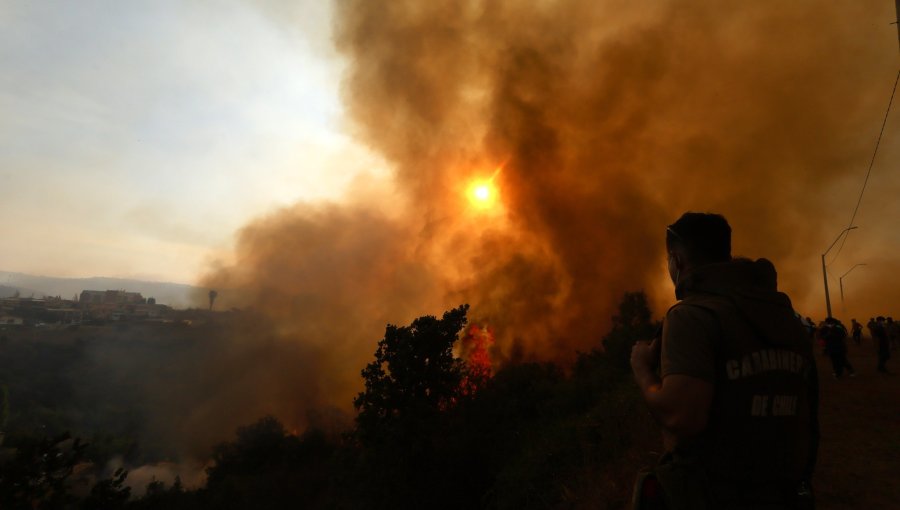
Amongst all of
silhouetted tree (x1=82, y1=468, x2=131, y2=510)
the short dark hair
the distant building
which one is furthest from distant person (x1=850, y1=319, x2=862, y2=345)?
the distant building

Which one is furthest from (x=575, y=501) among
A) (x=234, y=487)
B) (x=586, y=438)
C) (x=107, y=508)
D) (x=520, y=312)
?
(x=520, y=312)

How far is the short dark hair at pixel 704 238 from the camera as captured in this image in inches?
71.1

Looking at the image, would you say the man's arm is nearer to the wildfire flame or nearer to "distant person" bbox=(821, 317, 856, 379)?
"distant person" bbox=(821, 317, 856, 379)

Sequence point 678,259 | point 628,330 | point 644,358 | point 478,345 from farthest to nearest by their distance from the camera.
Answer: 1. point 478,345
2. point 628,330
3. point 678,259
4. point 644,358

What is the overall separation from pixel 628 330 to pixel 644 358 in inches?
799

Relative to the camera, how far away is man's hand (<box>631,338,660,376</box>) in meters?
1.71

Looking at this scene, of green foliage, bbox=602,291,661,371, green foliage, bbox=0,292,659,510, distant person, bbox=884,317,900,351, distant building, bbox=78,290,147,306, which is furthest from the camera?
distant building, bbox=78,290,147,306

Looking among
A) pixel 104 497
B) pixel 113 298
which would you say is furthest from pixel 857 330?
pixel 113 298

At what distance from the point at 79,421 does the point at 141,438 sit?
818cm

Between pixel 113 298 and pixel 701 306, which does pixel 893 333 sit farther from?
pixel 113 298

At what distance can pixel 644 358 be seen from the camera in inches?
68.7

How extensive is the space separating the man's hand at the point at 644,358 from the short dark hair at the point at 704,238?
380 millimetres

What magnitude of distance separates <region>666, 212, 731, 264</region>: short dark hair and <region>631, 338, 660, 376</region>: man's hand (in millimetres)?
380

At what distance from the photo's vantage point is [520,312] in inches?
1342
